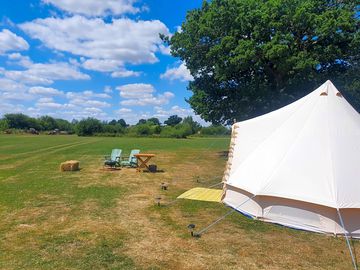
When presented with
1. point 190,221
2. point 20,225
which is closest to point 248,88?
point 190,221

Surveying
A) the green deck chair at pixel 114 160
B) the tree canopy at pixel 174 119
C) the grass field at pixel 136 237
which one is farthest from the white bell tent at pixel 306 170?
the tree canopy at pixel 174 119

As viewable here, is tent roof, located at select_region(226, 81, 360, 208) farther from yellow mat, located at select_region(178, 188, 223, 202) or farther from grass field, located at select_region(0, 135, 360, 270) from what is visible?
yellow mat, located at select_region(178, 188, 223, 202)

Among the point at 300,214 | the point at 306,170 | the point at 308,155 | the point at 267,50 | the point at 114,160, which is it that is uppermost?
the point at 267,50

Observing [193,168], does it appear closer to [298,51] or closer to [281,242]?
[298,51]

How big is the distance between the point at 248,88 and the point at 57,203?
14.4m

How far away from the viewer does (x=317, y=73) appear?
1994 cm

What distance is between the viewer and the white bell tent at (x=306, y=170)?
22.9ft

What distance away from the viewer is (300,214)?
7.28 m

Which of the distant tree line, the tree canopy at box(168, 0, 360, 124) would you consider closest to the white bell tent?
the tree canopy at box(168, 0, 360, 124)

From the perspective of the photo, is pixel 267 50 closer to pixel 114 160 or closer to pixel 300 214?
pixel 114 160

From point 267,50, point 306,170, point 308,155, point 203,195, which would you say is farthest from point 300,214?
point 267,50

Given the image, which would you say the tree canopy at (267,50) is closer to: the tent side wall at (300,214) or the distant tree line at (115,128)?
the tent side wall at (300,214)

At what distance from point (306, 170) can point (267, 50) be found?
1180cm

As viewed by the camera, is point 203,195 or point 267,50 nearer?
point 203,195
